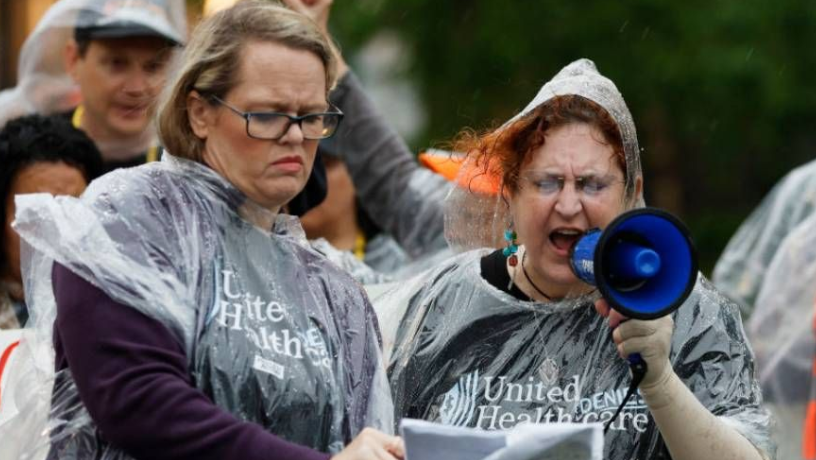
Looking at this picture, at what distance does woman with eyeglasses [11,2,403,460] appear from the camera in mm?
3189

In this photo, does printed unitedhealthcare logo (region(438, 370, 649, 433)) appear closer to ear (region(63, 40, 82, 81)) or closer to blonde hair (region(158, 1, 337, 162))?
blonde hair (region(158, 1, 337, 162))

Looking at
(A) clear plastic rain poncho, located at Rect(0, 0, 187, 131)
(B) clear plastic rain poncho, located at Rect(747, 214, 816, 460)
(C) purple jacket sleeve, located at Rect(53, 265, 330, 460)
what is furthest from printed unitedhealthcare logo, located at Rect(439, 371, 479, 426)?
(B) clear plastic rain poncho, located at Rect(747, 214, 816, 460)

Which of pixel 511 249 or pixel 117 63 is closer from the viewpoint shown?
pixel 511 249

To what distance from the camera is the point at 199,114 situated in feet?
11.6

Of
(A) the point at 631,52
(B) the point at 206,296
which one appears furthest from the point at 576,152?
(A) the point at 631,52

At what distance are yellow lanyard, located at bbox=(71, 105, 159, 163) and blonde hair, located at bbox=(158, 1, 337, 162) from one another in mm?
1781

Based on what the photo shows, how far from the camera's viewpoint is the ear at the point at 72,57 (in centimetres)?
572

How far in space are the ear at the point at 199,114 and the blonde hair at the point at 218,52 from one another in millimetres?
11

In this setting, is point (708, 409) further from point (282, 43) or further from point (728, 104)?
point (728, 104)

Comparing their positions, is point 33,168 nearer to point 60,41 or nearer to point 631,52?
point 60,41

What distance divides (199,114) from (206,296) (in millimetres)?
395

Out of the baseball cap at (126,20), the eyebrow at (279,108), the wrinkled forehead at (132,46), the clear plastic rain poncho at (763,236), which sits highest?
the eyebrow at (279,108)

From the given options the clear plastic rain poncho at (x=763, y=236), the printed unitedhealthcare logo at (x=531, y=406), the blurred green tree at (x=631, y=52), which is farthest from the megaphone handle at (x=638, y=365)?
A: the blurred green tree at (x=631, y=52)

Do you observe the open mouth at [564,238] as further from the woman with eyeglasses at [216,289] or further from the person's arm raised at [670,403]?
the woman with eyeglasses at [216,289]
